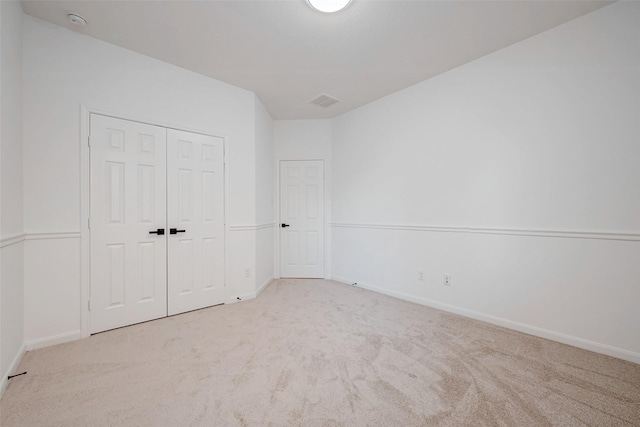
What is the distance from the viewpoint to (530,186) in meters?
2.57

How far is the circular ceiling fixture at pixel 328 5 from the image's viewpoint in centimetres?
206

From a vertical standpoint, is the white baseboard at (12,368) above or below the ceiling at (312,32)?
below

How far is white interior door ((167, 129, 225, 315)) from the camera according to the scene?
3016mm

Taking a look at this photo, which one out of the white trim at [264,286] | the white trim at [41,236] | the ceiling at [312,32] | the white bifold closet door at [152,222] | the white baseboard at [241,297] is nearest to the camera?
the white trim at [41,236]

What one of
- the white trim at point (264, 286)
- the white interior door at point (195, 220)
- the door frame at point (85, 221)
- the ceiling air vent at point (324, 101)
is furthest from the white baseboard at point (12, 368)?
the ceiling air vent at point (324, 101)

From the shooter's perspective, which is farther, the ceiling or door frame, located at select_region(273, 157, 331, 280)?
door frame, located at select_region(273, 157, 331, 280)

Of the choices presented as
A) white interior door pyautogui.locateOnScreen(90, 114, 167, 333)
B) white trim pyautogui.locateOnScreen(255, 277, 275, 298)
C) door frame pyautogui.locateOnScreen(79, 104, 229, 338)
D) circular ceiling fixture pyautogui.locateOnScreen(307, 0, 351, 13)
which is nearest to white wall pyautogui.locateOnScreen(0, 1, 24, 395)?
door frame pyautogui.locateOnScreen(79, 104, 229, 338)

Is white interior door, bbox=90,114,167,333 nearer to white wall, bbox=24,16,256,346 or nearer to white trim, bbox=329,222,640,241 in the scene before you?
white wall, bbox=24,16,256,346

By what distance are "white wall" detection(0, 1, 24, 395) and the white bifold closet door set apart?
18.5 inches

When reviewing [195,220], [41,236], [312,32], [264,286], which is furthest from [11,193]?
[264,286]

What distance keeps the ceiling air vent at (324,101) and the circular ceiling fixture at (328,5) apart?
1.63 m

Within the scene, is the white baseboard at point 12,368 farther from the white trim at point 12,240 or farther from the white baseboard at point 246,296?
the white baseboard at point 246,296

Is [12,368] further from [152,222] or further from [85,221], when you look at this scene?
[152,222]

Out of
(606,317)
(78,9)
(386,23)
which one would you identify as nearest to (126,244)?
(78,9)
